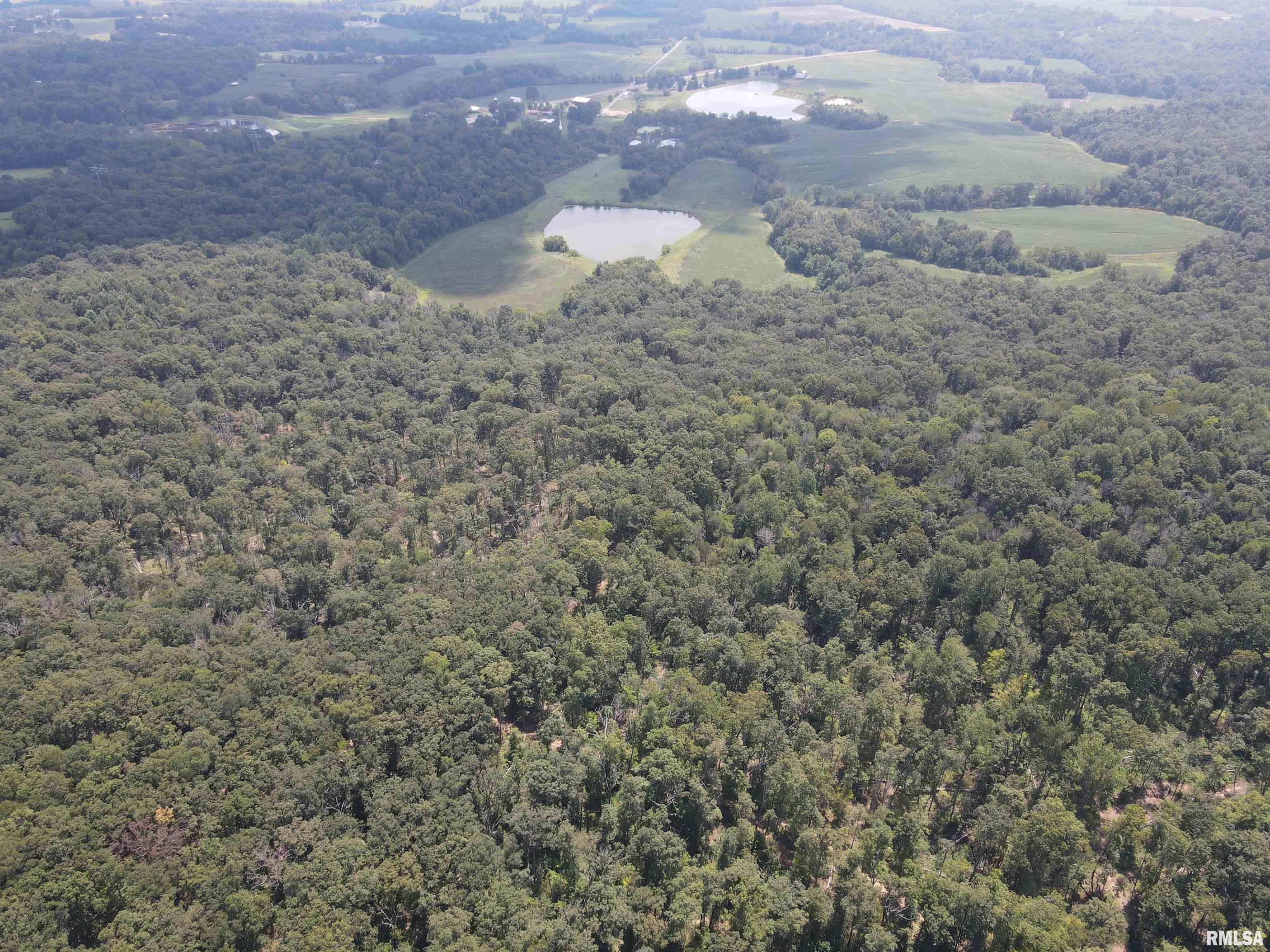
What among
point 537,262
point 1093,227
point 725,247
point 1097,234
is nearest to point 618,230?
point 725,247

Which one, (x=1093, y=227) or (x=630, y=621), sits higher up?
(x=1093, y=227)

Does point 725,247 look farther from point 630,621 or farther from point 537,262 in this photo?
point 630,621

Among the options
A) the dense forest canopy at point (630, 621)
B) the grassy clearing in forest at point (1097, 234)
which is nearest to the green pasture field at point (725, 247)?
the grassy clearing in forest at point (1097, 234)

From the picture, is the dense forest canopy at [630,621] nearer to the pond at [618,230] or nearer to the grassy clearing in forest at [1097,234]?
the grassy clearing in forest at [1097,234]

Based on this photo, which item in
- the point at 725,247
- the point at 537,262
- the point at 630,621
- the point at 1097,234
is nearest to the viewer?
the point at 630,621

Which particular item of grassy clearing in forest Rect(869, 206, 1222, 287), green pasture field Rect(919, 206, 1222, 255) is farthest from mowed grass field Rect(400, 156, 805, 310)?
green pasture field Rect(919, 206, 1222, 255)

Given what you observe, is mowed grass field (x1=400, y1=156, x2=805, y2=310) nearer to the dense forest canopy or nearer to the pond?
the pond
